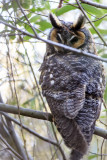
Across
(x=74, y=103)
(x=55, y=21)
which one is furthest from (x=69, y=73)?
(x=55, y=21)

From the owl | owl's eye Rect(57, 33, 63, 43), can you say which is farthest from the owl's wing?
owl's eye Rect(57, 33, 63, 43)

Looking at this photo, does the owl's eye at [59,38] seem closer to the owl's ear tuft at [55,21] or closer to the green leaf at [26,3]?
the owl's ear tuft at [55,21]

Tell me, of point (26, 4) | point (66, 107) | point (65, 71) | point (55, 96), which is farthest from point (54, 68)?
point (26, 4)

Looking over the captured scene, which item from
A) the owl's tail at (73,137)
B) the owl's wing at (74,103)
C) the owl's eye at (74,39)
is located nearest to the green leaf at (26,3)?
the owl's eye at (74,39)

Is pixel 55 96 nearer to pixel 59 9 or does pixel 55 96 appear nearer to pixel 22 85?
pixel 59 9

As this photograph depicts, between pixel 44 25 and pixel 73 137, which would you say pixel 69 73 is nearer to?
pixel 73 137

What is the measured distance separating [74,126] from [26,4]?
1048mm

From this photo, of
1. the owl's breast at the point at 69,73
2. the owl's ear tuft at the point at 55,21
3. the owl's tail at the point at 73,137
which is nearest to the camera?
the owl's tail at the point at 73,137

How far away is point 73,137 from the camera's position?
1.76 metres

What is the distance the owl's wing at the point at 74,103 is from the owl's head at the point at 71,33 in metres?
0.61

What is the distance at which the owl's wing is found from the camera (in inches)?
69.6

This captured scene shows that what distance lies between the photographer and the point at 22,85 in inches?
133

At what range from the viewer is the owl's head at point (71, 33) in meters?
2.27

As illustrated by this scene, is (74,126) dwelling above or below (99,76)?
below
